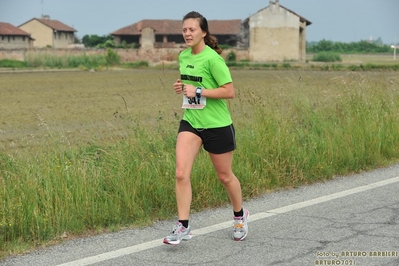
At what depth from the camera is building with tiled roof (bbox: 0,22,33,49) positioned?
106175 millimetres

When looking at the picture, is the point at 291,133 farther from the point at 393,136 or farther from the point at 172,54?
the point at 172,54

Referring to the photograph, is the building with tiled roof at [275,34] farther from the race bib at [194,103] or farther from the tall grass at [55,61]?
the race bib at [194,103]

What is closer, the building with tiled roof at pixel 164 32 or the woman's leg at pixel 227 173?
the woman's leg at pixel 227 173

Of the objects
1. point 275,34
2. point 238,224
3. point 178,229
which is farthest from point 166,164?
point 275,34

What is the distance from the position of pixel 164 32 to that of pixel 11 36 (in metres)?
25.3

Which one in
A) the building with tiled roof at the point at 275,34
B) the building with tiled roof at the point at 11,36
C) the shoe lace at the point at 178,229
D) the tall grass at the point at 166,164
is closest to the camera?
the shoe lace at the point at 178,229


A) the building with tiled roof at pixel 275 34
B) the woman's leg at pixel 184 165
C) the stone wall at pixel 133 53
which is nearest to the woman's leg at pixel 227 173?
the woman's leg at pixel 184 165

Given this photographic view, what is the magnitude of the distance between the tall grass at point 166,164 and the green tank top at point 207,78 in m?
1.22

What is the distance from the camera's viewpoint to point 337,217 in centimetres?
616

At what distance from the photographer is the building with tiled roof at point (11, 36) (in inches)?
4180

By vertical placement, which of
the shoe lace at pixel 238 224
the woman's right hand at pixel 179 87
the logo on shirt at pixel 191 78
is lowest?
the shoe lace at pixel 238 224

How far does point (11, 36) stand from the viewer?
10800 cm

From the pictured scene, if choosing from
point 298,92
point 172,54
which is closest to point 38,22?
point 172,54

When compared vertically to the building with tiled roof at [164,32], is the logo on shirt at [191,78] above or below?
below
